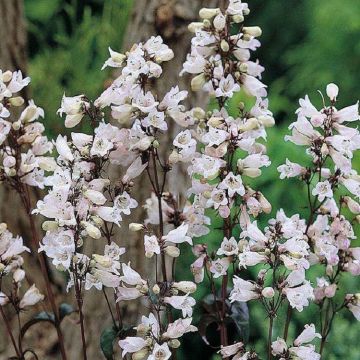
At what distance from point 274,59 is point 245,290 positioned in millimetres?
3474

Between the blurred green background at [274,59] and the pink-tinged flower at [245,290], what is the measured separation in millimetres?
1205

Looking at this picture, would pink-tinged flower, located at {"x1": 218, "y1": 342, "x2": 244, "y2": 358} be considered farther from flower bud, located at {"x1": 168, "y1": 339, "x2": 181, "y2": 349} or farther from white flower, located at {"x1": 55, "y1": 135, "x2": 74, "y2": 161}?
white flower, located at {"x1": 55, "y1": 135, "x2": 74, "y2": 161}

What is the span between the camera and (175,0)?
5.51ft

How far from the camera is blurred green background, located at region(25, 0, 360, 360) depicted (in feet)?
9.25

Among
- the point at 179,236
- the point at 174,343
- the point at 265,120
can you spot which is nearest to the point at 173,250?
the point at 179,236

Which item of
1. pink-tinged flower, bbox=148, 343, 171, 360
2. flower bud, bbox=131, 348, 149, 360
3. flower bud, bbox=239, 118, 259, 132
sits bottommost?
flower bud, bbox=131, 348, 149, 360

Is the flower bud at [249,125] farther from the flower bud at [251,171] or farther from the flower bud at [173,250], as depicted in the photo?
the flower bud at [173,250]

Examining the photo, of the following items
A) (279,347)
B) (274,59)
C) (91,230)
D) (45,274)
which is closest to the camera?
(91,230)

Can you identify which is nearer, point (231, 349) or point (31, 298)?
point (231, 349)

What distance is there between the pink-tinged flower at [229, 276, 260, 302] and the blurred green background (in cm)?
120

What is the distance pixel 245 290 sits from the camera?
3.56 ft

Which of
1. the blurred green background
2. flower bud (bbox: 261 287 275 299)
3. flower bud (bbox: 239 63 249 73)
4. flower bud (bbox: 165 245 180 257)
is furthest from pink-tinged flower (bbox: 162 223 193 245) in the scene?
the blurred green background

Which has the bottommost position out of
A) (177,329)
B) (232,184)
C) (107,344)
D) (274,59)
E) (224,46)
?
(274,59)

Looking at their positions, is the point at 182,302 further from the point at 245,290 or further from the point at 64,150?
the point at 64,150
